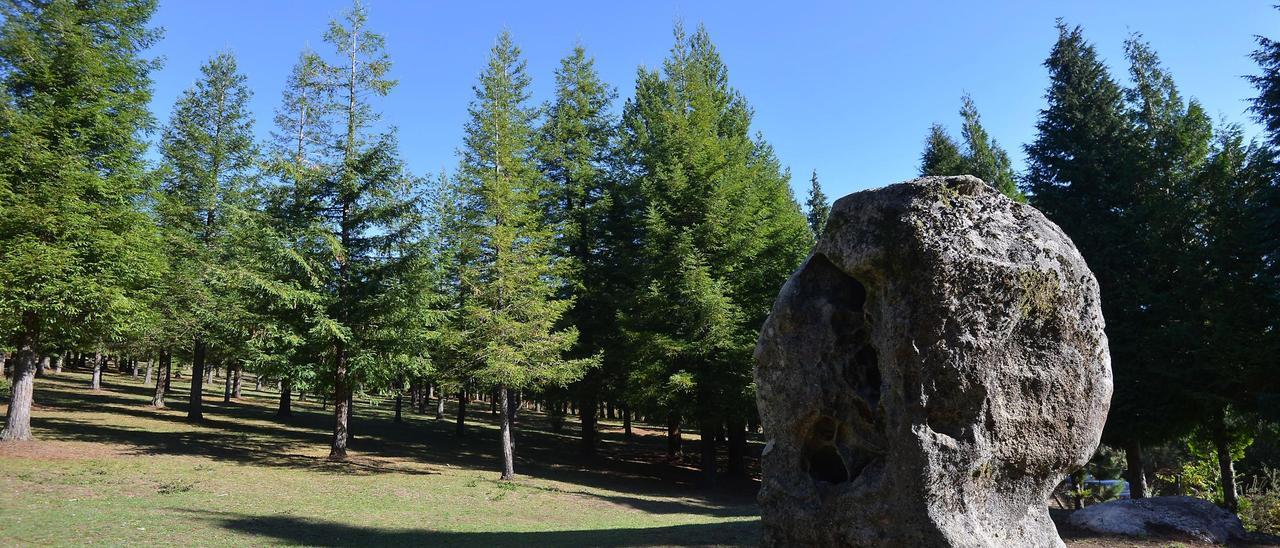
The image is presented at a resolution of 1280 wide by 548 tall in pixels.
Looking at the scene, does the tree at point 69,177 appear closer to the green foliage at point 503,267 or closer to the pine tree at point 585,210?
the green foliage at point 503,267

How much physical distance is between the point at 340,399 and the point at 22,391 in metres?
7.34

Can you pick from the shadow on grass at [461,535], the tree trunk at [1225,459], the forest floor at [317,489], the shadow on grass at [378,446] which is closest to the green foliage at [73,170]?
the forest floor at [317,489]

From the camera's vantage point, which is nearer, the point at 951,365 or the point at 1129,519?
the point at 951,365

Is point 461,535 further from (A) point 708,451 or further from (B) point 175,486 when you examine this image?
(A) point 708,451

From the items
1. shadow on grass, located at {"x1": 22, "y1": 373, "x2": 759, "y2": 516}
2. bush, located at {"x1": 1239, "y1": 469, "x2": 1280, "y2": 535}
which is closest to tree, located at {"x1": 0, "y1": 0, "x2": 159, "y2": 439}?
shadow on grass, located at {"x1": 22, "y1": 373, "x2": 759, "y2": 516}

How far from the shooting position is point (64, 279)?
49.5 feet

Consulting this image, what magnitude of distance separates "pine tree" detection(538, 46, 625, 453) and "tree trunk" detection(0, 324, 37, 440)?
1361 centimetres

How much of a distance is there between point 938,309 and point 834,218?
1.11 metres

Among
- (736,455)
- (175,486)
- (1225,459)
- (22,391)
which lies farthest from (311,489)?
(1225,459)

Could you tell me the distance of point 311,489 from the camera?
47.7ft

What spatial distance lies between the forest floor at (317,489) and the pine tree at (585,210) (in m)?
3.79

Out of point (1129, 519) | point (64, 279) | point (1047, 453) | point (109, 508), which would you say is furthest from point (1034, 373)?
point (64, 279)

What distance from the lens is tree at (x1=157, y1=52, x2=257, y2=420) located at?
2208 cm

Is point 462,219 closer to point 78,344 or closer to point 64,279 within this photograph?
point 64,279
